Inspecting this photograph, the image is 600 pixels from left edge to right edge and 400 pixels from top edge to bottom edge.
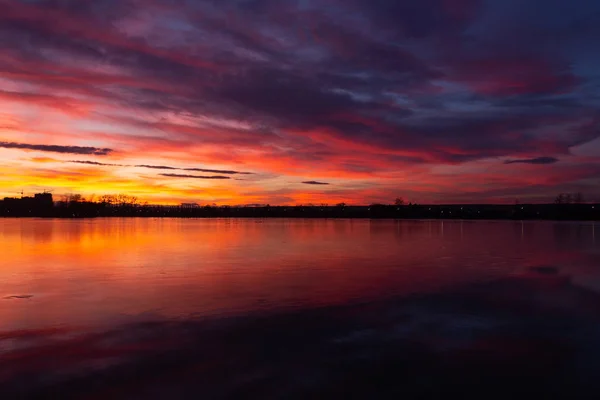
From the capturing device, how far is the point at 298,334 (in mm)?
14078

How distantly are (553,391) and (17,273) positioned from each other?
26.7 meters

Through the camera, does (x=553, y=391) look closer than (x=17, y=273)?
Yes

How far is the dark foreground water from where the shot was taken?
10.1 meters

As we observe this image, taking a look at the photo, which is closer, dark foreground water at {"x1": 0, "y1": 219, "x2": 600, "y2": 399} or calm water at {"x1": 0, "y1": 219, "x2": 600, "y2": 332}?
dark foreground water at {"x1": 0, "y1": 219, "x2": 600, "y2": 399}

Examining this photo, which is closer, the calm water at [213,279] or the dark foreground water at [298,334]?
the dark foreground water at [298,334]

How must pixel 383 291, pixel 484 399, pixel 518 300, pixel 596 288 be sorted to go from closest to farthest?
pixel 484 399, pixel 518 300, pixel 383 291, pixel 596 288

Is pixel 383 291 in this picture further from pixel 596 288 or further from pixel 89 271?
pixel 89 271

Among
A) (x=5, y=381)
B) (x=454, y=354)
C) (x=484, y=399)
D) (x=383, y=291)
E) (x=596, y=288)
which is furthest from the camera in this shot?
(x=596, y=288)

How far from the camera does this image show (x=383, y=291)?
21.5 m

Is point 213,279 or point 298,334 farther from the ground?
point 213,279

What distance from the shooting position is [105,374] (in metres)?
10.6

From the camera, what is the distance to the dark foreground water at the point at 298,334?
10.1 meters

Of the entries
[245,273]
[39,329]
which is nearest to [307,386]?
[39,329]

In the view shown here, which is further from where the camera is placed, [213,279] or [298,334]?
[213,279]
